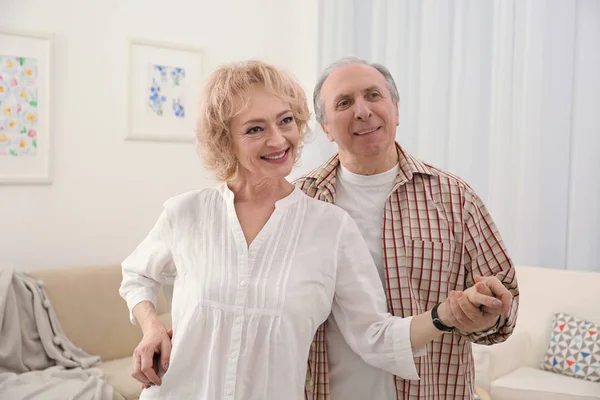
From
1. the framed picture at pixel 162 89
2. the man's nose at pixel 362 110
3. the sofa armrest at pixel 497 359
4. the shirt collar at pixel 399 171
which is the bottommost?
the sofa armrest at pixel 497 359

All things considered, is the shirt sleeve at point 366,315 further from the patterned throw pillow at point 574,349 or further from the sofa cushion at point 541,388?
the patterned throw pillow at point 574,349

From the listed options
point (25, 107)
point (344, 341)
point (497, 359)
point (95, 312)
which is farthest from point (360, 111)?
point (25, 107)

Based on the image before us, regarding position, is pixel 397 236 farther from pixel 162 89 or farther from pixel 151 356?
pixel 162 89

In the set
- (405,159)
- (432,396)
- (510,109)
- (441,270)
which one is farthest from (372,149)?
(510,109)

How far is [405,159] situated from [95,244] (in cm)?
303

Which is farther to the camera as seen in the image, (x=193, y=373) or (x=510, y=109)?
(x=510, y=109)

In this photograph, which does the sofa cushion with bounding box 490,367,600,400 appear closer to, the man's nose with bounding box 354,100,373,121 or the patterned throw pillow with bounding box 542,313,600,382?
the patterned throw pillow with bounding box 542,313,600,382

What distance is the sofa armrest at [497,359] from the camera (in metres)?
3.45

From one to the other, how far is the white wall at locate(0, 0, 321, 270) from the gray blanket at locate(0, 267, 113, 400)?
1.65 feet

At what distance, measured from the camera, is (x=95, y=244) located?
4391mm

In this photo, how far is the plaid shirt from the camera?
1675 mm

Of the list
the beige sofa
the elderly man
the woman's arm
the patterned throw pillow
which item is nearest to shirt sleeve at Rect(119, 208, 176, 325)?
the woman's arm

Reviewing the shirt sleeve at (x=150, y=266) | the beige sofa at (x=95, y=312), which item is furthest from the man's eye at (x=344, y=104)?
the beige sofa at (x=95, y=312)

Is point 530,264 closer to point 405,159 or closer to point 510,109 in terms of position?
point 510,109
